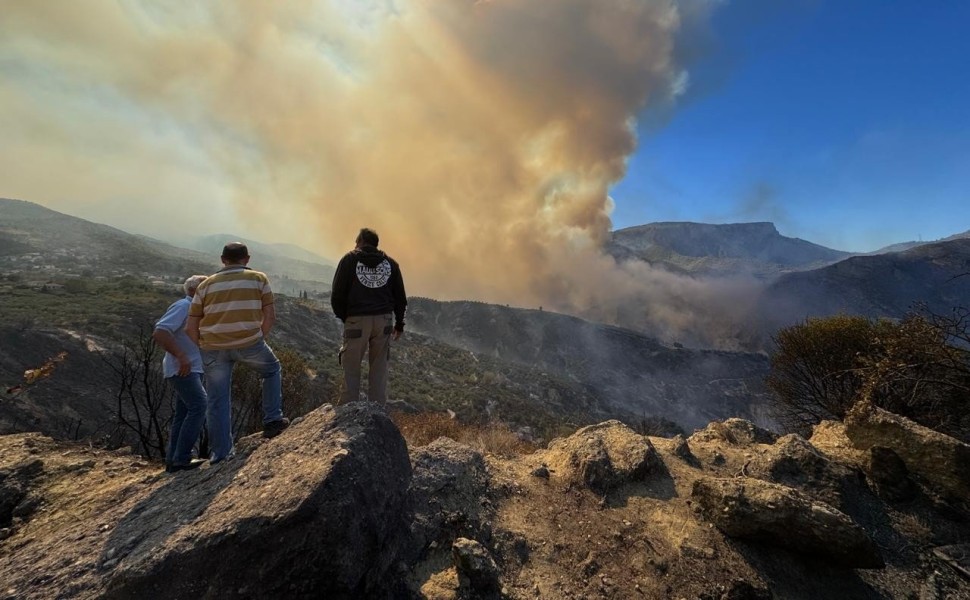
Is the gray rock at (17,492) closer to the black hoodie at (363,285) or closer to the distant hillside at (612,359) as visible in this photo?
the black hoodie at (363,285)

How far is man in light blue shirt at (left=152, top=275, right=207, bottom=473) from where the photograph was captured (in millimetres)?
4070

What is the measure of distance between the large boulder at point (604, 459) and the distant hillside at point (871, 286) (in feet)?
357

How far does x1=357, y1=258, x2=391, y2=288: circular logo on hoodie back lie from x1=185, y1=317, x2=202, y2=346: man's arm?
1.62m

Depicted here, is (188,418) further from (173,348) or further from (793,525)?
(793,525)

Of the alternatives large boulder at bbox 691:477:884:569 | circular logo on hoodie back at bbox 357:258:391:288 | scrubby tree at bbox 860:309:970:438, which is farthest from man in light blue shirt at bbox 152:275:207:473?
scrubby tree at bbox 860:309:970:438

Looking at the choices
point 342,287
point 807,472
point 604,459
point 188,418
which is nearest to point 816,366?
point 807,472

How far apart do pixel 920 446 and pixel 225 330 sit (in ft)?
26.0

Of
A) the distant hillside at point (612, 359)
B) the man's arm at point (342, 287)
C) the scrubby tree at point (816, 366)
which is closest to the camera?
the man's arm at point (342, 287)

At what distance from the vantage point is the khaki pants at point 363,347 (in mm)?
4812

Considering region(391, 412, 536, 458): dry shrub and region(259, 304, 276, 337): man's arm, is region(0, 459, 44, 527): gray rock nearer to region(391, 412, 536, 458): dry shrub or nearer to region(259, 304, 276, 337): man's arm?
region(259, 304, 276, 337): man's arm

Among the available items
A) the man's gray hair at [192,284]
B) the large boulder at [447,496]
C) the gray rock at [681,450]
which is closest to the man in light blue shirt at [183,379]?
the man's gray hair at [192,284]

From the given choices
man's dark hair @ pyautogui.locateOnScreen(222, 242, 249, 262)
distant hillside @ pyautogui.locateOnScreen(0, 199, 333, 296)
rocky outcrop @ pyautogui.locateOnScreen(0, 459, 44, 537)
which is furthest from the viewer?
distant hillside @ pyautogui.locateOnScreen(0, 199, 333, 296)

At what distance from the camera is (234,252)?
4.32 m

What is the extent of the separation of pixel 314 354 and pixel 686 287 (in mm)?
110647
